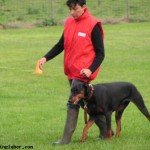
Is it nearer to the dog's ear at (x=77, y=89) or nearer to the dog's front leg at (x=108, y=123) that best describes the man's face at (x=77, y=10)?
the dog's ear at (x=77, y=89)

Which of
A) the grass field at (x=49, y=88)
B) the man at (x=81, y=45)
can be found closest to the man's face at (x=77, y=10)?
the man at (x=81, y=45)

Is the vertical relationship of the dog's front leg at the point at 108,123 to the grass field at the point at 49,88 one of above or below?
above

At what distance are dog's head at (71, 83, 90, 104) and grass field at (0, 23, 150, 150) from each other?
0.68 m

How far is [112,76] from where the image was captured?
18.5 metres

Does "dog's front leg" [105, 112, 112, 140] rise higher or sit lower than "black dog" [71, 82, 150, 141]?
lower

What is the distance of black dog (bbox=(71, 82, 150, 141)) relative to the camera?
891 centimetres

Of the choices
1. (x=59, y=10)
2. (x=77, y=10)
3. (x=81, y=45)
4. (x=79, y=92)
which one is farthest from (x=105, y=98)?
(x=59, y=10)

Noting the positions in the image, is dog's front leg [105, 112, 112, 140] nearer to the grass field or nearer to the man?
the grass field

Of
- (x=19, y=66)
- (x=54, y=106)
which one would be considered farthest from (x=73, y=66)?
(x=19, y=66)

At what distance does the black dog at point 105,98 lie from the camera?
8.91 metres

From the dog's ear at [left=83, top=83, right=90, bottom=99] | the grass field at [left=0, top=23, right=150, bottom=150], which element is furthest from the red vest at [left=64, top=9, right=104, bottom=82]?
the grass field at [left=0, top=23, right=150, bottom=150]

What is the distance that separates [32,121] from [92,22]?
10.3 ft

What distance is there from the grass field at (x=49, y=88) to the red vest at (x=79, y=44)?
1.10 metres

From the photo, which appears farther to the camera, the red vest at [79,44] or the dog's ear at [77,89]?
the red vest at [79,44]
